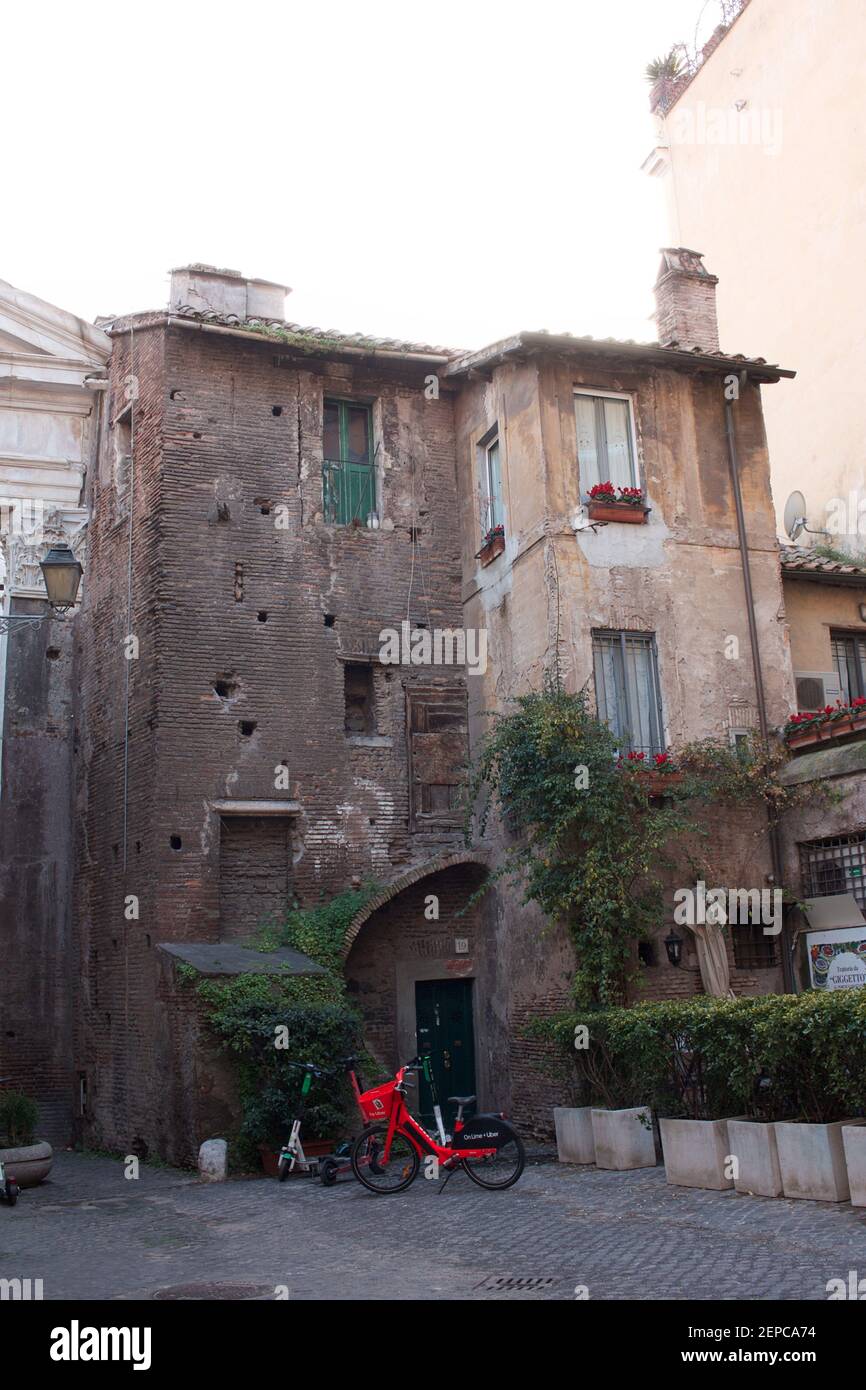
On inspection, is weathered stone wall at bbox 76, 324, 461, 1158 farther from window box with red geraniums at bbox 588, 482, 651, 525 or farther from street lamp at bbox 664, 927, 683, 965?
street lamp at bbox 664, 927, 683, 965

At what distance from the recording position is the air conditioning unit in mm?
18156

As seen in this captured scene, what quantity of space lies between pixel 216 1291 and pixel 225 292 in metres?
15.6

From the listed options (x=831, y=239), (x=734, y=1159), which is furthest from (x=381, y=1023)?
(x=831, y=239)

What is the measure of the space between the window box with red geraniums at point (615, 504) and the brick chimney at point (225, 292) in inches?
248

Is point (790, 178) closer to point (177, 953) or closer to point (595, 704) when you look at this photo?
point (595, 704)

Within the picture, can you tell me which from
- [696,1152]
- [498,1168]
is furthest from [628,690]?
[696,1152]

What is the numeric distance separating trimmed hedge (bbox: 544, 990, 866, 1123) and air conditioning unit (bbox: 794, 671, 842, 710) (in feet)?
20.7

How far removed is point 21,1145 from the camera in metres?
13.9

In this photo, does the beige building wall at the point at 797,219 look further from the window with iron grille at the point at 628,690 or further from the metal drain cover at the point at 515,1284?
the metal drain cover at the point at 515,1284

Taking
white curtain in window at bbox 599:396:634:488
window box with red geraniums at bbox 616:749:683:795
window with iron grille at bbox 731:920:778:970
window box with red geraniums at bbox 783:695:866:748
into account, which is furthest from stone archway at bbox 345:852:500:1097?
white curtain in window at bbox 599:396:634:488

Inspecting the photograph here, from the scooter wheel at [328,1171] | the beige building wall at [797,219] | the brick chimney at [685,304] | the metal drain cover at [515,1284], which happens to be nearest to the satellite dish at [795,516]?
the beige building wall at [797,219]

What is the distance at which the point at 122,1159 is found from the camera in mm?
16469

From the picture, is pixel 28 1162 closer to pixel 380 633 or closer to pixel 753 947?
pixel 380 633

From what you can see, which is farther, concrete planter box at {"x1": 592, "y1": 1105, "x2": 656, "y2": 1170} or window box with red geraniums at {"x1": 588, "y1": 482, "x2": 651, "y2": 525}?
window box with red geraniums at {"x1": 588, "y1": 482, "x2": 651, "y2": 525}
